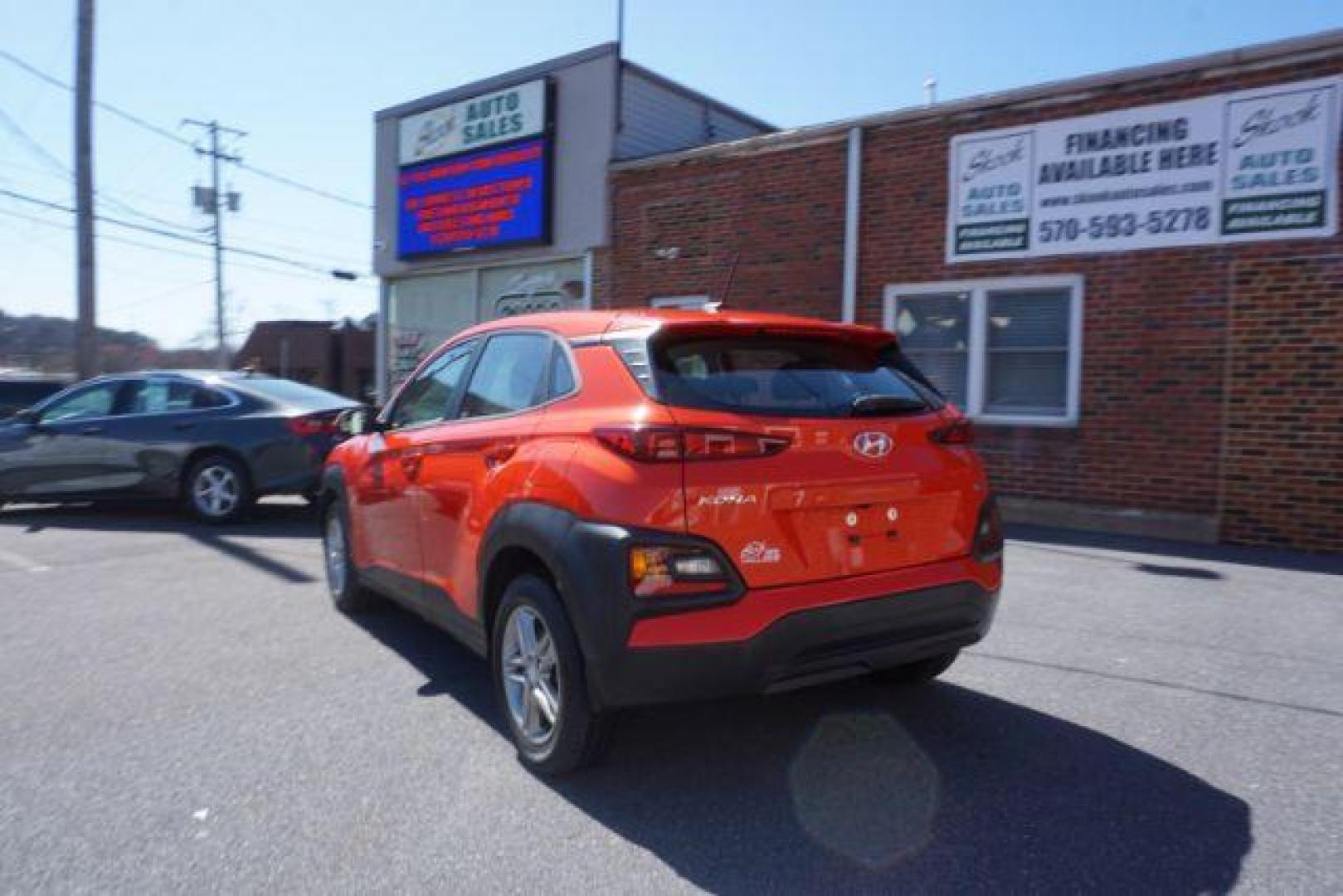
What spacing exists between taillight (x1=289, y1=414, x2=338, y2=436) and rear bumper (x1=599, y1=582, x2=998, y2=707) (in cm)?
667

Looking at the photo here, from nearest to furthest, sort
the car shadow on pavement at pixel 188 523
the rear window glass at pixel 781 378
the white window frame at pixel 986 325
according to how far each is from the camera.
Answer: the rear window glass at pixel 781 378
the car shadow on pavement at pixel 188 523
the white window frame at pixel 986 325

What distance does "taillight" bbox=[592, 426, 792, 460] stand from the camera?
3002mm

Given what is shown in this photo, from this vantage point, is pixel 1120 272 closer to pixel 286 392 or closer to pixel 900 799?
pixel 900 799

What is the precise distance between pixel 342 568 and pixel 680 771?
3.01 metres

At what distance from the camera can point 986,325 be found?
9.79m

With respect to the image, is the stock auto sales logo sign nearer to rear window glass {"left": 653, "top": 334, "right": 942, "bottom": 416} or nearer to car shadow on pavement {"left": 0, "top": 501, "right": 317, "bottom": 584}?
car shadow on pavement {"left": 0, "top": 501, "right": 317, "bottom": 584}

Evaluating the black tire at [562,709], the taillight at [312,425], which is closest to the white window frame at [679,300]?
the taillight at [312,425]

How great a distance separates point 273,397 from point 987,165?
7.27 metres

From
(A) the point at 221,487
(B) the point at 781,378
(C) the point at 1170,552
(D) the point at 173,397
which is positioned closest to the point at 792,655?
(B) the point at 781,378

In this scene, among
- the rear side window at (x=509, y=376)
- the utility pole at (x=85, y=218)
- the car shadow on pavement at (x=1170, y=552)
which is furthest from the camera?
the utility pole at (x=85, y=218)

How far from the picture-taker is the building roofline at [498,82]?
13.3m

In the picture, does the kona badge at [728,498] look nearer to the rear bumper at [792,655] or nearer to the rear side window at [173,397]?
the rear bumper at [792,655]

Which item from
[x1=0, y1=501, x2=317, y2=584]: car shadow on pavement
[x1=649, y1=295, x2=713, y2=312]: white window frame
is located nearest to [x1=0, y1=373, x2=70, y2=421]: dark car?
[x1=0, y1=501, x2=317, y2=584]: car shadow on pavement

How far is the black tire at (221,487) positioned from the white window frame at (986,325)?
6.61 m
